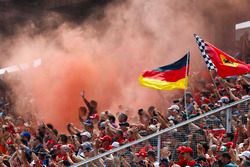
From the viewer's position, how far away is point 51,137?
18.0 metres

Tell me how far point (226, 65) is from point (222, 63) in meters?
0.08

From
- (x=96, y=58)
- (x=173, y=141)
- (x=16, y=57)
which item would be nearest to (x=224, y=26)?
(x=96, y=58)

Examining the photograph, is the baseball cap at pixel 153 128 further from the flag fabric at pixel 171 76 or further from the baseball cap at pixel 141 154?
the baseball cap at pixel 141 154

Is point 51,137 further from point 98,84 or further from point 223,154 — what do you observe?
point 98,84

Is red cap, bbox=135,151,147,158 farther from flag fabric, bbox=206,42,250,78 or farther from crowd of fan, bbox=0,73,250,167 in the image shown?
flag fabric, bbox=206,42,250,78

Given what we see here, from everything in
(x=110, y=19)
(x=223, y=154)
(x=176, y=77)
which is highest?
(x=110, y=19)

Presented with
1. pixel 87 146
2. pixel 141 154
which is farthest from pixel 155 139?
pixel 87 146

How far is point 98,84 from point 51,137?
7.98 meters

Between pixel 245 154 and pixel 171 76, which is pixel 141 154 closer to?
pixel 245 154

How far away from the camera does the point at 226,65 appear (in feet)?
51.5

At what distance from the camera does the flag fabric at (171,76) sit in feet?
51.8

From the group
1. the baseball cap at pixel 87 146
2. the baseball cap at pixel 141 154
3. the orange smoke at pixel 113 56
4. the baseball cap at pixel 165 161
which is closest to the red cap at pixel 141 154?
the baseball cap at pixel 141 154

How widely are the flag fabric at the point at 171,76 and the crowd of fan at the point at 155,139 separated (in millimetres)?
551

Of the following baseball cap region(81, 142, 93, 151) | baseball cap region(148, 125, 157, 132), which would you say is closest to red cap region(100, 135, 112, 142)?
baseball cap region(81, 142, 93, 151)
